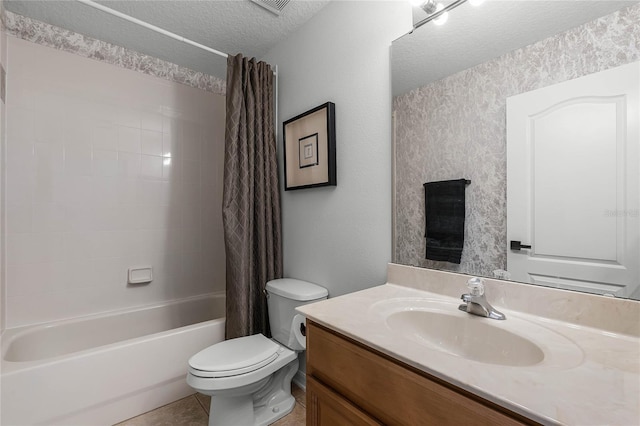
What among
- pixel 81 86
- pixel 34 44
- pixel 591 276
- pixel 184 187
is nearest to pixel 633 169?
pixel 591 276

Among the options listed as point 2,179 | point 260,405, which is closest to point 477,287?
point 260,405

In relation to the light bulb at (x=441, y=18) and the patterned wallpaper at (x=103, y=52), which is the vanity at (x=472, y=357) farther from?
the patterned wallpaper at (x=103, y=52)

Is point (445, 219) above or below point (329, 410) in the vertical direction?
above

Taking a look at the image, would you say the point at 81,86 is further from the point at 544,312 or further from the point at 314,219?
the point at 544,312

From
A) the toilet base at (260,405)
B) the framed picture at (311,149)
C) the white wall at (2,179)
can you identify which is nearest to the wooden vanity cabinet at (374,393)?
the toilet base at (260,405)

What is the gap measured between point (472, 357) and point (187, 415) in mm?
1553

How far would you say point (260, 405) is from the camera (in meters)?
Answer: 1.54

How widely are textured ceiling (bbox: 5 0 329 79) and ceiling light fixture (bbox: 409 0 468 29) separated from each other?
68 cm

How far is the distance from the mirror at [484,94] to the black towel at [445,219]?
0.9 inches

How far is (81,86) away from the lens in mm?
1937

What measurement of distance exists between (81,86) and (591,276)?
288 cm

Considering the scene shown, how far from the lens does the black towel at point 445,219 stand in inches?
43.2

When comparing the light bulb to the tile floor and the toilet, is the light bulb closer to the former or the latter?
the toilet

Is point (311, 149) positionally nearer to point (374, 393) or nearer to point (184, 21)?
point (184, 21)
